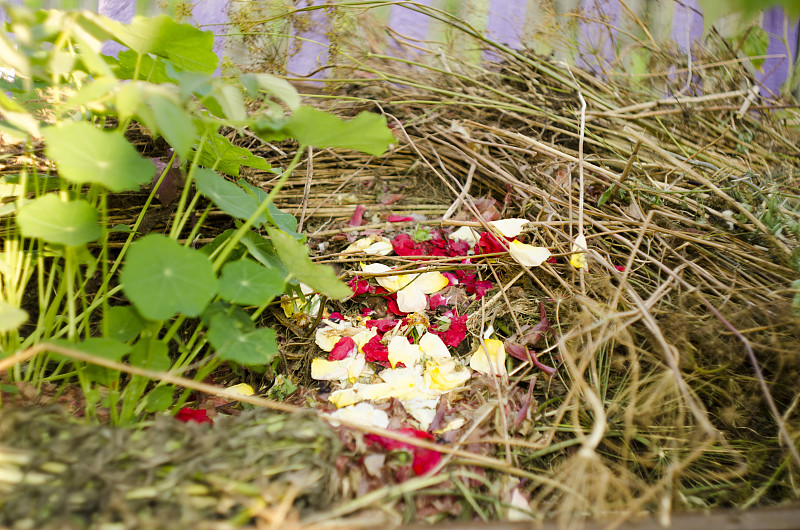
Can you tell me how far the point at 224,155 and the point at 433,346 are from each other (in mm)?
656

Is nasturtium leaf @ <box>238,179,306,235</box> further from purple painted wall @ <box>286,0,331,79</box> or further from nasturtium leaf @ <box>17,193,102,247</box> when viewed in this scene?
purple painted wall @ <box>286,0,331,79</box>

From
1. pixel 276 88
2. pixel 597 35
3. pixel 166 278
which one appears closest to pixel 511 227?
pixel 276 88

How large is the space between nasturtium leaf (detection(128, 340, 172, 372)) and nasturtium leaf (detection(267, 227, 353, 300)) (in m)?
0.27

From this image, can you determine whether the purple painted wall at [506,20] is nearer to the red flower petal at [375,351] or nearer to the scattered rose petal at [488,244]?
the scattered rose petal at [488,244]

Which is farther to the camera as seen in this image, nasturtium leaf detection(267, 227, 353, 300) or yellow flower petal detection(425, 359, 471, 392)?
yellow flower petal detection(425, 359, 471, 392)

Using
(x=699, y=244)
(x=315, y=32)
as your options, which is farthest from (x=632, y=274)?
(x=315, y=32)

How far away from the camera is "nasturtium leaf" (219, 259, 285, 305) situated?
31.3 inches

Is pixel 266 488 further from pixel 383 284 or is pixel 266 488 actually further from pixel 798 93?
pixel 798 93

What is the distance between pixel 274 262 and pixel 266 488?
22.0 inches

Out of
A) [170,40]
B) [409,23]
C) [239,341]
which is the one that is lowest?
[239,341]

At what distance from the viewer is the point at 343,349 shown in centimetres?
106

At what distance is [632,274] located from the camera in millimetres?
1123

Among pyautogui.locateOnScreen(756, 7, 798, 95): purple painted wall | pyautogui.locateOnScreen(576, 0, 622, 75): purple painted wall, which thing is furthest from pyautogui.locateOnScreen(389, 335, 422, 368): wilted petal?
pyautogui.locateOnScreen(756, 7, 798, 95): purple painted wall

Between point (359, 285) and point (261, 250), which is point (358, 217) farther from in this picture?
point (261, 250)
